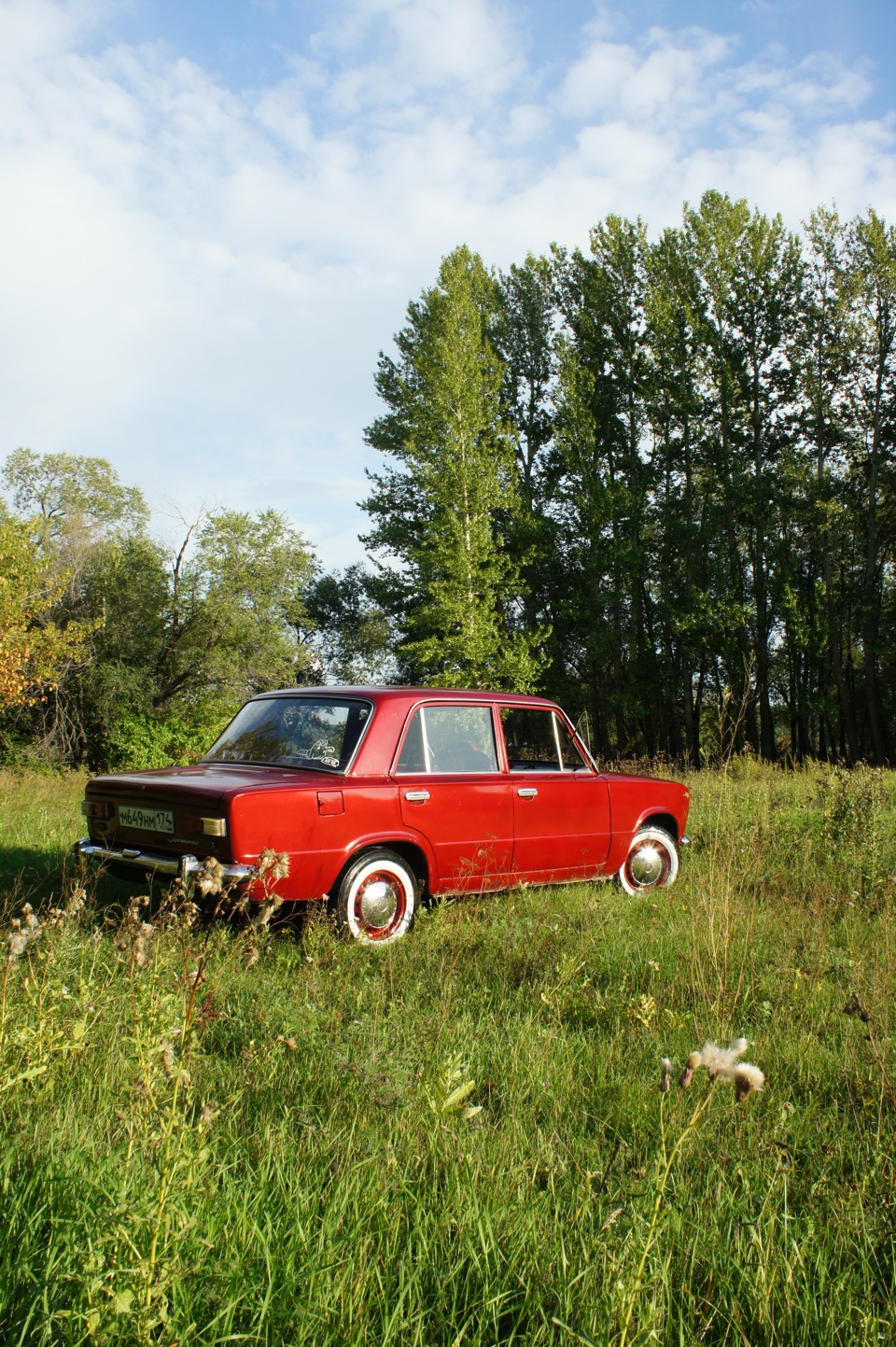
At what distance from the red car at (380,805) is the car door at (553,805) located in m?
0.01

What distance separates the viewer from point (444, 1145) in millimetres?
2465

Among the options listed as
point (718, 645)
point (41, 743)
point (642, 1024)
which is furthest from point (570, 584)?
point (642, 1024)

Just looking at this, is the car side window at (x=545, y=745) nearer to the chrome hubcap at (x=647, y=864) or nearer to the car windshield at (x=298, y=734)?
the chrome hubcap at (x=647, y=864)

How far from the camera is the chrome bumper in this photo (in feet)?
14.9

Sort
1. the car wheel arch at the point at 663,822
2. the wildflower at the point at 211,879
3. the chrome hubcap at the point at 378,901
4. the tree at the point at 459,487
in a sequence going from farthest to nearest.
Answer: the tree at the point at 459,487, the car wheel arch at the point at 663,822, the chrome hubcap at the point at 378,901, the wildflower at the point at 211,879

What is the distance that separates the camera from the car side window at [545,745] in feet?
21.9

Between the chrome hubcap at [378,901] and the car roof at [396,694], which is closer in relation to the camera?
the chrome hubcap at [378,901]

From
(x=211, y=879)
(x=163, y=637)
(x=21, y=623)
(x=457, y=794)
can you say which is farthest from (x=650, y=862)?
(x=163, y=637)

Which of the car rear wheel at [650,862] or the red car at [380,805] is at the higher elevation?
the red car at [380,805]

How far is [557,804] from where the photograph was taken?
21.2 ft

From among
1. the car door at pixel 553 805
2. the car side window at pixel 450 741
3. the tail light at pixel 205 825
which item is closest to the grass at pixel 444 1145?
the tail light at pixel 205 825

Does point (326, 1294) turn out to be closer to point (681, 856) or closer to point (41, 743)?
point (681, 856)

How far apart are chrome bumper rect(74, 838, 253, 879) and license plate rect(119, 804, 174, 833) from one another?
0.15 meters

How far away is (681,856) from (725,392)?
1040 inches
